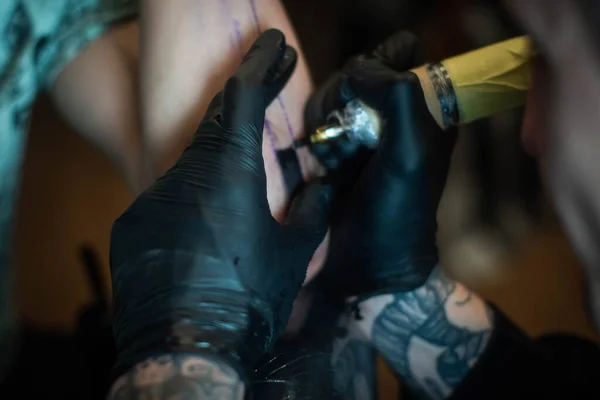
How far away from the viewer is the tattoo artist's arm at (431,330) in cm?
82

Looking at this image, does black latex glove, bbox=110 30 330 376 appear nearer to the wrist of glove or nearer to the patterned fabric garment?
the wrist of glove

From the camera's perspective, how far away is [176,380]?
18.9 inches

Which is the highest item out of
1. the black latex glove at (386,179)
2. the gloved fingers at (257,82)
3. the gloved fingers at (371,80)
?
the gloved fingers at (257,82)

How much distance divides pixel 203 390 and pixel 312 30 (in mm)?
1147

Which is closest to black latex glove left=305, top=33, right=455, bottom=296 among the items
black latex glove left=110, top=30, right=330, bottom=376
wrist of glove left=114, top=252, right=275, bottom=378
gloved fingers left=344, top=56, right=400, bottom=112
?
gloved fingers left=344, top=56, right=400, bottom=112

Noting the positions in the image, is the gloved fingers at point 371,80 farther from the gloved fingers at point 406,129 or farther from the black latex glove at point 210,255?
the black latex glove at point 210,255

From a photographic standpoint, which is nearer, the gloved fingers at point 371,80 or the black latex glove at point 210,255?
the black latex glove at point 210,255

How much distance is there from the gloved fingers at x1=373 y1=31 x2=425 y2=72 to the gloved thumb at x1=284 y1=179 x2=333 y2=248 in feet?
0.70

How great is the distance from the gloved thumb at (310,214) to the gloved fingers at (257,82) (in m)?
0.12

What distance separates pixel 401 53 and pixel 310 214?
0.30 metres

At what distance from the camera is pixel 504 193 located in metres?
1.44

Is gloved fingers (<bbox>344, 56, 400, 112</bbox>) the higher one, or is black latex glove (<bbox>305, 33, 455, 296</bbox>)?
gloved fingers (<bbox>344, 56, 400, 112</bbox>)

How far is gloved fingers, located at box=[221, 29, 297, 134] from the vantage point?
617 mm

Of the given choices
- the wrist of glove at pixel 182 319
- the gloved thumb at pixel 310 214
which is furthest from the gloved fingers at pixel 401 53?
the wrist of glove at pixel 182 319
